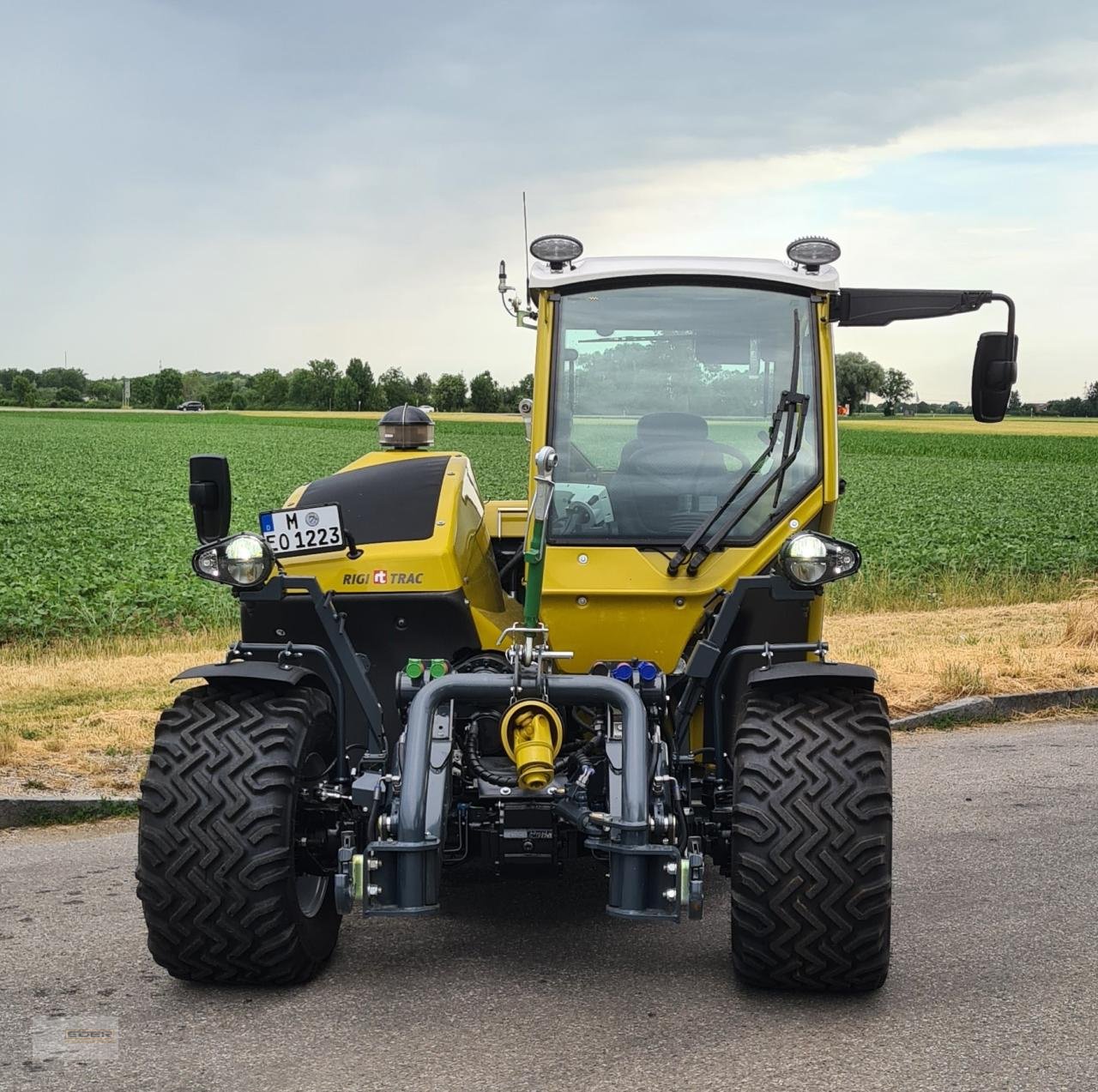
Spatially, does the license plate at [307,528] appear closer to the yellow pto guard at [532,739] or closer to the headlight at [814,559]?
the yellow pto guard at [532,739]

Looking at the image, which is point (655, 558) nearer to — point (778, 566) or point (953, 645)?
point (778, 566)

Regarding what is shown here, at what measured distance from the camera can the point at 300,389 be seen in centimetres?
9769

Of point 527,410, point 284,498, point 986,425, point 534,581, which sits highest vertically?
point 986,425

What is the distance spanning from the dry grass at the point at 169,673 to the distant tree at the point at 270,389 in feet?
292

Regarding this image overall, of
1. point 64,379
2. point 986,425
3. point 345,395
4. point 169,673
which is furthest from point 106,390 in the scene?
point 169,673

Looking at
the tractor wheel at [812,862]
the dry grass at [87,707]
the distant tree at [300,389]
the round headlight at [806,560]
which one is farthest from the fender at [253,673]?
the distant tree at [300,389]

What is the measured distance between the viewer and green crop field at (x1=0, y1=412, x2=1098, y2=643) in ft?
50.6

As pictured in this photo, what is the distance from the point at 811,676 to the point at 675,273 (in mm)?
1837

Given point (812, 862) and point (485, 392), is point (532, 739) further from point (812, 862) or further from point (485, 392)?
point (485, 392)

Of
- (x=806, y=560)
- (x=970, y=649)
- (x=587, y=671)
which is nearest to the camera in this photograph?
(x=806, y=560)

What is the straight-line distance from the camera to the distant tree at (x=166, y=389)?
12212 cm

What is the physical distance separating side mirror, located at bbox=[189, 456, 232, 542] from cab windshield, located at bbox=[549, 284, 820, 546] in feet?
4.24

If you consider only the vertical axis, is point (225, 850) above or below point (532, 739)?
below

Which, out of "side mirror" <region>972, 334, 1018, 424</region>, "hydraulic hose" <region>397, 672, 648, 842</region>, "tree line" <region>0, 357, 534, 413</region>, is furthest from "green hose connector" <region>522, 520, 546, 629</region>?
"tree line" <region>0, 357, 534, 413</region>
